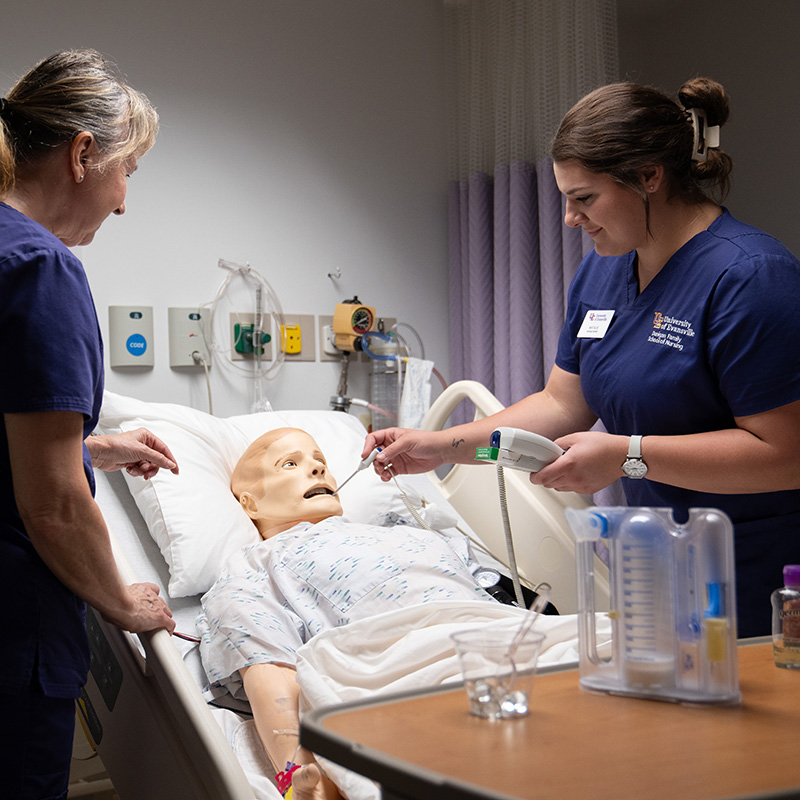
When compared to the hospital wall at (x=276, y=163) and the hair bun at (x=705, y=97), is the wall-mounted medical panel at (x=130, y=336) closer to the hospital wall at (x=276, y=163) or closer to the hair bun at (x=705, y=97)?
the hospital wall at (x=276, y=163)

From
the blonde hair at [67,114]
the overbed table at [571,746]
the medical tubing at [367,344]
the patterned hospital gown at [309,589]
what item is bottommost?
the patterned hospital gown at [309,589]

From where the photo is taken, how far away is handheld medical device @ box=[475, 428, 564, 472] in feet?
5.08

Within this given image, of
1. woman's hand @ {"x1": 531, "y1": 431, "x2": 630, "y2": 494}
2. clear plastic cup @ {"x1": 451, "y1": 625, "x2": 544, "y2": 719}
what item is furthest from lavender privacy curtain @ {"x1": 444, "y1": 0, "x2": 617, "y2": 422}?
clear plastic cup @ {"x1": 451, "y1": 625, "x2": 544, "y2": 719}

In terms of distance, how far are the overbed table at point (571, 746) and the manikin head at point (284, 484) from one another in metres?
1.33

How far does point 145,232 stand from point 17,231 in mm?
1858

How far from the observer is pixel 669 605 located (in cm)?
95

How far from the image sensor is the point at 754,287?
1.55 metres

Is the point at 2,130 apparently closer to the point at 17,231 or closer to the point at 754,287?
the point at 17,231

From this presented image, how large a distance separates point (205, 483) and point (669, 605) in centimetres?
167

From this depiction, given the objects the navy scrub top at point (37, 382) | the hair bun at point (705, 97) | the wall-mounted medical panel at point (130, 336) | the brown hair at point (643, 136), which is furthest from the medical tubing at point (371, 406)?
the navy scrub top at point (37, 382)

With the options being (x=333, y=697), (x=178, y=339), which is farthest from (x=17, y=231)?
(x=178, y=339)

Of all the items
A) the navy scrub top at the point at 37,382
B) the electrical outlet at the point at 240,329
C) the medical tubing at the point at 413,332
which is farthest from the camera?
the medical tubing at the point at 413,332

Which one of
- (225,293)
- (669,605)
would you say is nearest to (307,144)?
(225,293)

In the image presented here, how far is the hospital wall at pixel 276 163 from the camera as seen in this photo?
2918 mm
